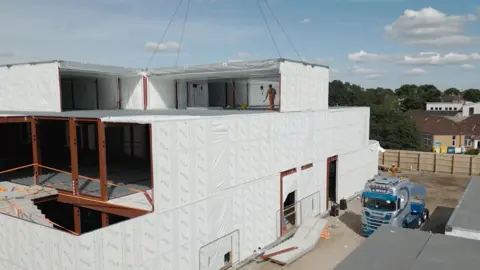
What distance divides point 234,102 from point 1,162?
44.9 ft

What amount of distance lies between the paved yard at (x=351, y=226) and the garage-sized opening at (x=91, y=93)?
1455 centimetres

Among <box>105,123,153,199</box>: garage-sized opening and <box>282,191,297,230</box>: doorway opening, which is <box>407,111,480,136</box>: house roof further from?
<box>105,123,153,199</box>: garage-sized opening

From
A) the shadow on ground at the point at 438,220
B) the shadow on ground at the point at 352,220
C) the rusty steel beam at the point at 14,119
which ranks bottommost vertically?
the shadow on ground at the point at 438,220

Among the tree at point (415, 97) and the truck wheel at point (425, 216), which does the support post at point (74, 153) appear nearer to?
the truck wheel at point (425, 216)

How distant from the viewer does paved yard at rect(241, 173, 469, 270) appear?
16.3m

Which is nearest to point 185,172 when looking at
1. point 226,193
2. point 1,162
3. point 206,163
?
point 206,163

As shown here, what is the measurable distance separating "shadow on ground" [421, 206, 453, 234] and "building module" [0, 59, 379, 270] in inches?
212

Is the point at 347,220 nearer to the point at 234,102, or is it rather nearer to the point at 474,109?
the point at 234,102

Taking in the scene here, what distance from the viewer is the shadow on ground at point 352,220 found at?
67.8 ft

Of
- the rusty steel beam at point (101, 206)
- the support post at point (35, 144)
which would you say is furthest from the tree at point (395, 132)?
the support post at point (35, 144)

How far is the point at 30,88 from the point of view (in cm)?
2067

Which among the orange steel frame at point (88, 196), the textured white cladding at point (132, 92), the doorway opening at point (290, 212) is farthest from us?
the textured white cladding at point (132, 92)

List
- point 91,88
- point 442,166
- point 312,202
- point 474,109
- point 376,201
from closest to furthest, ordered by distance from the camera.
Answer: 1. point 376,201
2. point 312,202
3. point 91,88
4. point 442,166
5. point 474,109

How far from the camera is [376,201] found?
18406 mm
